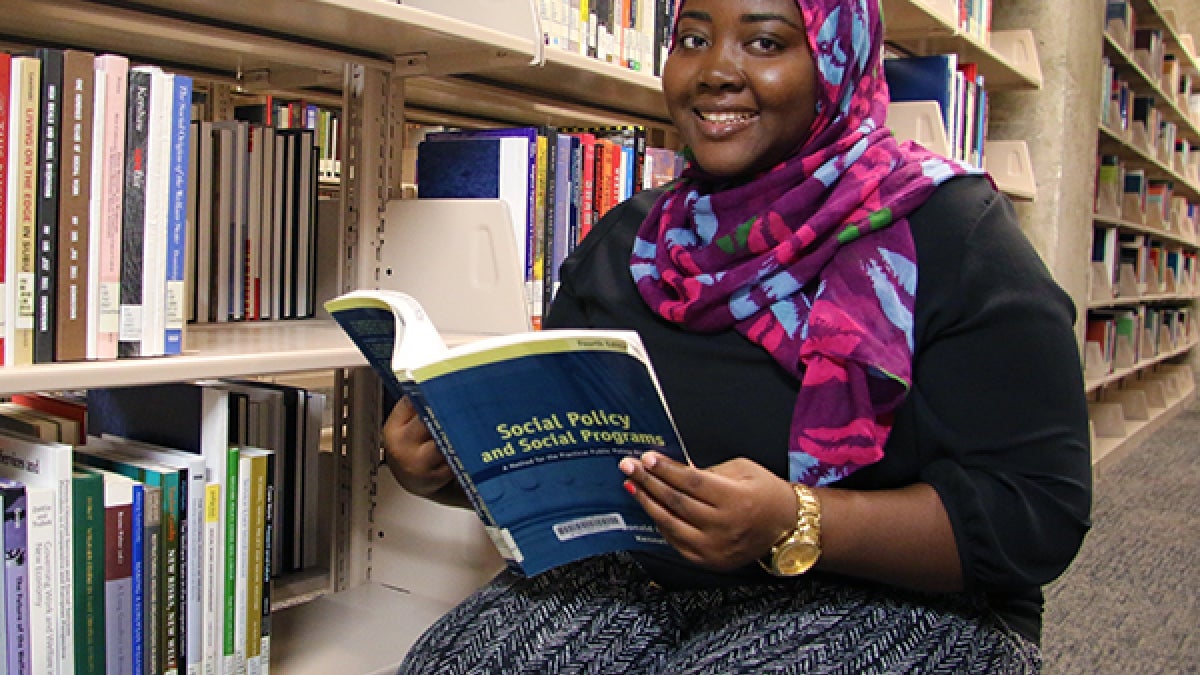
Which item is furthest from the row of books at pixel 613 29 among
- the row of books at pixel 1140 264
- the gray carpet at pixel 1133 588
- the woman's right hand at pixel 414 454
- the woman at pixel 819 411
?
the row of books at pixel 1140 264

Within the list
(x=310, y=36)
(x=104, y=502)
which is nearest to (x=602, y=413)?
(x=104, y=502)

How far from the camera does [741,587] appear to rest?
106 cm

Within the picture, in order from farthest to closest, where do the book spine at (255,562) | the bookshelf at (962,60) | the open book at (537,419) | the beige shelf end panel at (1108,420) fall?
→ 1. the beige shelf end panel at (1108,420)
2. the bookshelf at (962,60)
3. the book spine at (255,562)
4. the open book at (537,419)

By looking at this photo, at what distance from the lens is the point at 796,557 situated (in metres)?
0.95

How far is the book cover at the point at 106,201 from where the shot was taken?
3.45ft

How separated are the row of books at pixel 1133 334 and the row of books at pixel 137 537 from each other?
156 inches

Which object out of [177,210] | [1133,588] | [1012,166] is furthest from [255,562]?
[1012,166]

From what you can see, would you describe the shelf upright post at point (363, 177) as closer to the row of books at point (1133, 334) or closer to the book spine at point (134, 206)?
the book spine at point (134, 206)

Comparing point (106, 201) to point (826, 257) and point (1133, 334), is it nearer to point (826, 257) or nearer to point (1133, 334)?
point (826, 257)

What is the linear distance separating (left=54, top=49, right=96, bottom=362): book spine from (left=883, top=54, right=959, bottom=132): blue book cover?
2114 mm

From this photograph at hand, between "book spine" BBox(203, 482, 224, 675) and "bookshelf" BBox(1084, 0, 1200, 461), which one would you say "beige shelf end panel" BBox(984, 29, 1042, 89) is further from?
"book spine" BBox(203, 482, 224, 675)

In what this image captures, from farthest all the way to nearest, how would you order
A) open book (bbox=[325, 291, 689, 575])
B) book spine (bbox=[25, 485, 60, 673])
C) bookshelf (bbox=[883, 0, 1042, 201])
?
1. bookshelf (bbox=[883, 0, 1042, 201])
2. book spine (bbox=[25, 485, 60, 673])
3. open book (bbox=[325, 291, 689, 575])

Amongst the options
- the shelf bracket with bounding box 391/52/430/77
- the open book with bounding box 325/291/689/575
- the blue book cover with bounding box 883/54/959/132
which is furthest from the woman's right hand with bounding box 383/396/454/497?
the blue book cover with bounding box 883/54/959/132

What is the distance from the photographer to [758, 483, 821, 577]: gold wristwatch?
0.94 m
